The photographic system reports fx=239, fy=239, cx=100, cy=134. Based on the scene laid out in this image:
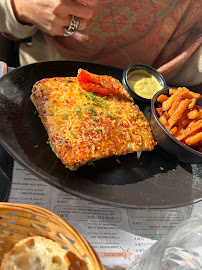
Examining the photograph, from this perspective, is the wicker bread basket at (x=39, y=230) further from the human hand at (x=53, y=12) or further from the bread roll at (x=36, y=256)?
the human hand at (x=53, y=12)

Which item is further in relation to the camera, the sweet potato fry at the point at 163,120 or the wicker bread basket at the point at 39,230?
the sweet potato fry at the point at 163,120

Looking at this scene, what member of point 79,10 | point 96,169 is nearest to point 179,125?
point 96,169

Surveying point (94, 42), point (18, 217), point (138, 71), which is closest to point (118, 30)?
point (94, 42)

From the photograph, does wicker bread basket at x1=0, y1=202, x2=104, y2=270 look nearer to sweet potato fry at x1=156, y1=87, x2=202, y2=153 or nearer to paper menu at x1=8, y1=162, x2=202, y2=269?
paper menu at x1=8, y1=162, x2=202, y2=269

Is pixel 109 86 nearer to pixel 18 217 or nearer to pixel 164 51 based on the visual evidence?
pixel 164 51

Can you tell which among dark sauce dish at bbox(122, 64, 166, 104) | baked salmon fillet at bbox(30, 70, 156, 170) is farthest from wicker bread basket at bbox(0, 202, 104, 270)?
dark sauce dish at bbox(122, 64, 166, 104)

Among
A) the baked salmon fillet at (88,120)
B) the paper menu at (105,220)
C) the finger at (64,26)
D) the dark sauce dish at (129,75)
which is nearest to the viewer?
the paper menu at (105,220)

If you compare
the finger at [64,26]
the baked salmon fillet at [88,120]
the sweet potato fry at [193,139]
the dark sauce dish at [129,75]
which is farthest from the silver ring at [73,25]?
the sweet potato fry at [193,139]
